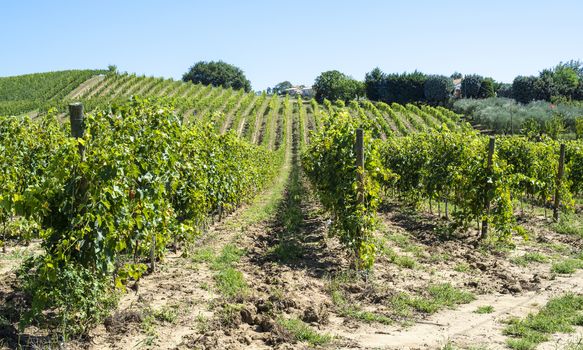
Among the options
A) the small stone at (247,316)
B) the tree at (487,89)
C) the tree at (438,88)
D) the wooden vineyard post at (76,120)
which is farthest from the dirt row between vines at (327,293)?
the tree at (487,89)

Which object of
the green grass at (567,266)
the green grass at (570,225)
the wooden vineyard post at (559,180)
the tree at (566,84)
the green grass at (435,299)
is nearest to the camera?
the green grass at (435,299)

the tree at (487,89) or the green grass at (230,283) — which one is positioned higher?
the tree at (487,89)

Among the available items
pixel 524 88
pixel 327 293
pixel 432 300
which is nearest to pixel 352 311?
pixel 327 293

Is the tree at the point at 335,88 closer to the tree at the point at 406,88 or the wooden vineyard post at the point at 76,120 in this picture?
the tree at the point at 406,88

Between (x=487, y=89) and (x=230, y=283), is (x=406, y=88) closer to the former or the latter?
(x=487, y=89)

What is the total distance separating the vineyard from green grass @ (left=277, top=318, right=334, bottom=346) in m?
0.02

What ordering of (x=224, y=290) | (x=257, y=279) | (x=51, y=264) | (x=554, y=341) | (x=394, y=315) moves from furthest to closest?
(x=257, y=279)
(x=224, y=290)
(x=394, y=315)
(x=554, y=341)
(x=51, y=264)

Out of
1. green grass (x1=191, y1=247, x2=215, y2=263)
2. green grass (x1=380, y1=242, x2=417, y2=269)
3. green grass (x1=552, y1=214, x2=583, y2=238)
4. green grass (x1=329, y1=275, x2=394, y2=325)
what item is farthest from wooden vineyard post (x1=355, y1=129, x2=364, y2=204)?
green grass (x1=552, y1=214, x2=583, y2=238)

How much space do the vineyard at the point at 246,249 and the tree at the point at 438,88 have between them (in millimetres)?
51460

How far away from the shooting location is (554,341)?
5.23 metres

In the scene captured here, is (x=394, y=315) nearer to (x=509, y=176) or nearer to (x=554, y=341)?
(x=554, y=341)

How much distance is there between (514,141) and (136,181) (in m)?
12.5

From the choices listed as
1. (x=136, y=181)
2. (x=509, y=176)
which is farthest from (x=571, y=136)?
(x=136, y=181)

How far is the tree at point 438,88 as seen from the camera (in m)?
63.5
